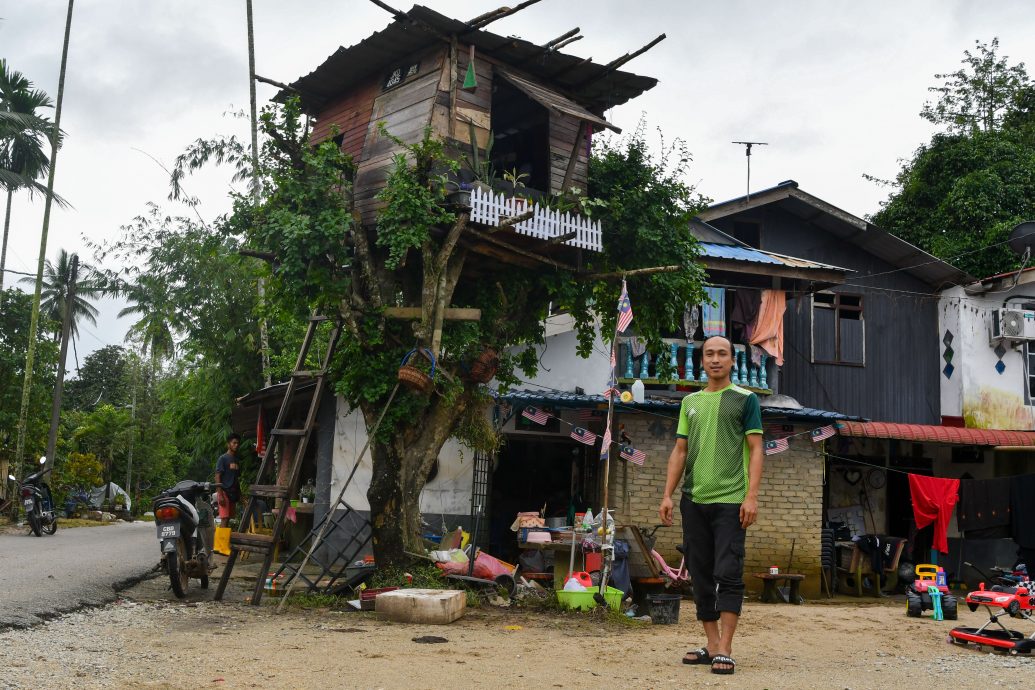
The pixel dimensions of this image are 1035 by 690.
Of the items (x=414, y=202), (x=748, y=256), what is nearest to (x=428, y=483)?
(x=414, y=202)

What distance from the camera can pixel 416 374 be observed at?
9.85 metres

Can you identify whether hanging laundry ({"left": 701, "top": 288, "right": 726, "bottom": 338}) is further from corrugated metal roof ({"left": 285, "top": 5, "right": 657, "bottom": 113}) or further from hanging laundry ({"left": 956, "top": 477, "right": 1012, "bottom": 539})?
hanging laundry ({"left": 956, "top": 477, "right": 1012, "bottom": 539})

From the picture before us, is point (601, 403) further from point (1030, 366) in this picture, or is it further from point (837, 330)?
point (1030, 366)

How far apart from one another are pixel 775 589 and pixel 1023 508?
3.51 metres

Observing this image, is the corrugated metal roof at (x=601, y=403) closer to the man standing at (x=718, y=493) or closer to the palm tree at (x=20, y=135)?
the man standing at (x=718, y=493)

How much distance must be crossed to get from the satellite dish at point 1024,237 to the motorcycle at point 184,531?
49.6 feet

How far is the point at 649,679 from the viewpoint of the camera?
5566 millimetres

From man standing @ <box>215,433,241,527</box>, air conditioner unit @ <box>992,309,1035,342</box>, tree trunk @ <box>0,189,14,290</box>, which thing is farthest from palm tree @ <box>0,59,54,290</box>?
air conditioner unit @ <box>992,309,1035,342</box>

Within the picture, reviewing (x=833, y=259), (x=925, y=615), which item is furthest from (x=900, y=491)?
(x=925, y=615)

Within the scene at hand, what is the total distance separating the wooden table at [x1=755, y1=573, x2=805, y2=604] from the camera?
44.7ft

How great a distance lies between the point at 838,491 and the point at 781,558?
146 inches

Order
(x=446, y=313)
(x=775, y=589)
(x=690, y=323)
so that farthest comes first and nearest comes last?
(x=690, y=323) → (x=775, y=589) → (x=446, y=313)

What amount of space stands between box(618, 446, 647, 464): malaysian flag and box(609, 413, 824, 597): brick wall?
577mm

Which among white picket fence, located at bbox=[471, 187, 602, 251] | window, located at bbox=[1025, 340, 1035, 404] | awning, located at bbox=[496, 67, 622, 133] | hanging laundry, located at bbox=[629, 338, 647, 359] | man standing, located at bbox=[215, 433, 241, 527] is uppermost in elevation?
awning, located at bbox=[496, 67, 622, 133]
